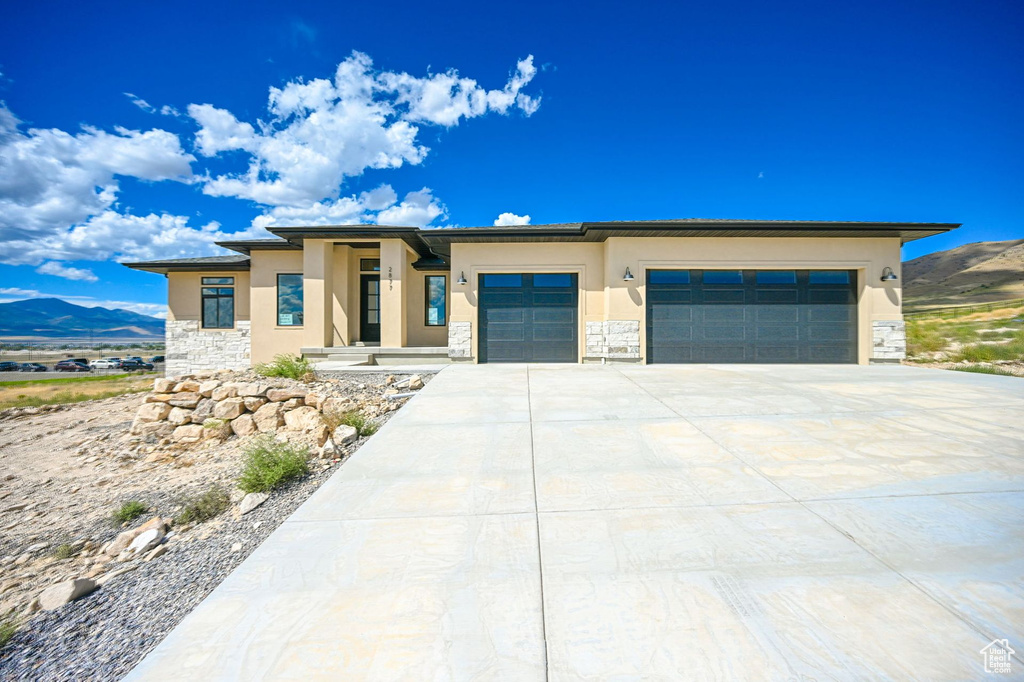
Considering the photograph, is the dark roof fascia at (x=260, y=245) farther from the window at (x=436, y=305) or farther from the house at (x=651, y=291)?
the window at (x=436, y=305)

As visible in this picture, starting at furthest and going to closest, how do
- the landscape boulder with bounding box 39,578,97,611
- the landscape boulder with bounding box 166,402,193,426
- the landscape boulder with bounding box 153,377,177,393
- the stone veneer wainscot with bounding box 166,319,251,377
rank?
the stone veneer wainscot with bounding box 166,319,251,377 → the landscape boulder with bounding box 153,377,177,393 → the landscape boulder with bounding box 166,402,193,426 → the landscape boulder with bounding box 39,578,97,611

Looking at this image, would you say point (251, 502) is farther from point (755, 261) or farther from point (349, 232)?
point (755, 261)

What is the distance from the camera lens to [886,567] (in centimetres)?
247

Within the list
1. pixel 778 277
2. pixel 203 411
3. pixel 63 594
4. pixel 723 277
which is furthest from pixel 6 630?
pixel 778 277

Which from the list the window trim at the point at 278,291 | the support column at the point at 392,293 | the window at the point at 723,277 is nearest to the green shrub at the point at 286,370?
the support column at the point at 392,293

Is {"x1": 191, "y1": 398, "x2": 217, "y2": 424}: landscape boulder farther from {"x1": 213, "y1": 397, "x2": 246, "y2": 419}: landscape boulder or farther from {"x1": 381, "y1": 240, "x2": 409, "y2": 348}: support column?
{"x1": 381, "y1": 240, "x2": 409, "y2": 348}: support column

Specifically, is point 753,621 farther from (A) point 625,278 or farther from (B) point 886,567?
(A) point 625,278

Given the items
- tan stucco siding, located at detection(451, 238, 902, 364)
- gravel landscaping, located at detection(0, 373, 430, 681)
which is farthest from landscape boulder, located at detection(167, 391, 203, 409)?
tan stucco siding, located at detection(451, 238, 902, 364)

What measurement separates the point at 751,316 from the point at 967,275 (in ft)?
348

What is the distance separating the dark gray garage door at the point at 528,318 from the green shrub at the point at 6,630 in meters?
9.42

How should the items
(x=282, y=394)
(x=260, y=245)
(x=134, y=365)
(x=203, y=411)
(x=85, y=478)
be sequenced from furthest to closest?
(x=134, y=365)
(x=260, y=245)
(x=203, y=411)
(x=282, y=394)
(x=85, y=478)

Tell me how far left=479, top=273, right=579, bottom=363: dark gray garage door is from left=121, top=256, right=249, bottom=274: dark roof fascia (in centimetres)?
930

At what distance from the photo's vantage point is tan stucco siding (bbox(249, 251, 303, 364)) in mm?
13969

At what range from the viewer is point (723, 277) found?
37.9ft
